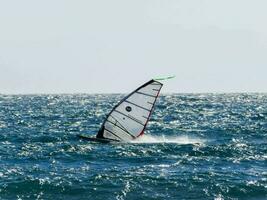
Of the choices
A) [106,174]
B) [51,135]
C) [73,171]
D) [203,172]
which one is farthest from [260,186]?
[51,135]

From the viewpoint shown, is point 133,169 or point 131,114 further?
point 131,114

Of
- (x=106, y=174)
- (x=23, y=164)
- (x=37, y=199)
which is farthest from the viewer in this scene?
(x=23, y=164)

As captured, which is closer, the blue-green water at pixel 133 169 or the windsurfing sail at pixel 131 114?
the blue-green water at pixel 133 169

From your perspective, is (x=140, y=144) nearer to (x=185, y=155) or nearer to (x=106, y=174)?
(x=185, y=155)

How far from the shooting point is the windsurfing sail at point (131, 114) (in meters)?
33.5

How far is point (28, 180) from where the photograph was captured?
21516mm

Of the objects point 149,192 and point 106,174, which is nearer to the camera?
point 149,192

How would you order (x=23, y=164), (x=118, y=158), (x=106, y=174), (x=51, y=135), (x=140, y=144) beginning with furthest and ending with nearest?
(x=51, y=135) < (x=140, y=144) < (x=118, y=158) < (x=23, y=164) < (x=106, y=174)

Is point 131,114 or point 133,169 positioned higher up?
point 131,114

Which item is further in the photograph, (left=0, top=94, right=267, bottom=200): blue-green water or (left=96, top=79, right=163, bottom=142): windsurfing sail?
(left=96, top=79, right=163, bottom=142): windsurfing sail

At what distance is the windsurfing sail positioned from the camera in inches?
1318

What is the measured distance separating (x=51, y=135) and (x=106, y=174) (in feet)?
58.0

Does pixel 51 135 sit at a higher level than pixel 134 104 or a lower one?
lower

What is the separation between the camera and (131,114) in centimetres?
3431
